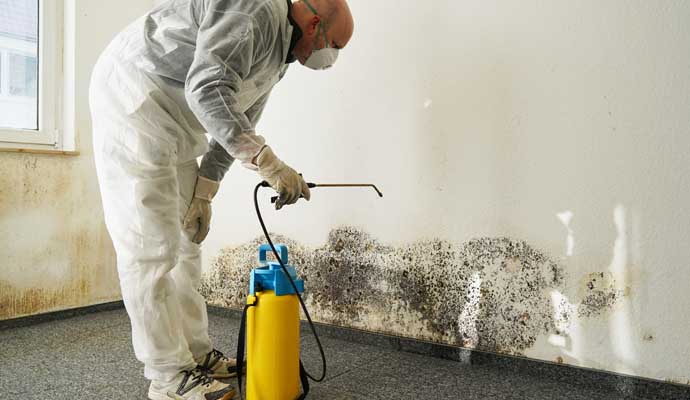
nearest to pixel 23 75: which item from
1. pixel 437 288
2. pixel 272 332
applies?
pixel 272 332

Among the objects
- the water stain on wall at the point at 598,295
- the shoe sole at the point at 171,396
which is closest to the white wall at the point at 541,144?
the water stain on wall at the point at 598,295

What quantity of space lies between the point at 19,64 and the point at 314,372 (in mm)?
2064

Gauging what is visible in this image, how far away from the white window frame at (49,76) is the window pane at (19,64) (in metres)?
0.03

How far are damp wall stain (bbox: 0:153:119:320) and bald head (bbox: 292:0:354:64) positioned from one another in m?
1.67

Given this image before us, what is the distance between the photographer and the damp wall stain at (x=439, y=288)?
1.70 m

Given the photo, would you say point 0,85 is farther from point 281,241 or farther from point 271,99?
point 281,241

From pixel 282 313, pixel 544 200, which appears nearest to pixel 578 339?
pixel 544 200

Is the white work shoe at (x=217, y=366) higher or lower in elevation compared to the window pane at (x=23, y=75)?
lower

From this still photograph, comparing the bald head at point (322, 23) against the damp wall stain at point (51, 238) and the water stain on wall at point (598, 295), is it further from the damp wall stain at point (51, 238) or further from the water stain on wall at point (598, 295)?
the damp wall stain at point (51, 238)

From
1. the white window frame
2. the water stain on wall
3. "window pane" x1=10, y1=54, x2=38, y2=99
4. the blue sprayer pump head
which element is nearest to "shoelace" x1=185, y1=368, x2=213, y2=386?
the blue sprayer pump head

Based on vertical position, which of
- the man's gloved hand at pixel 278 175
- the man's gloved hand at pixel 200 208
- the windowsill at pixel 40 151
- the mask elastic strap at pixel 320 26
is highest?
the mask elastic strap at pixel 320 26

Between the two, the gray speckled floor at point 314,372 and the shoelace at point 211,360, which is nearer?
the gray speckled floor at point 314,372

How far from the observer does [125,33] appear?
147 centimetres

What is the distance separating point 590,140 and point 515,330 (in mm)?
699
